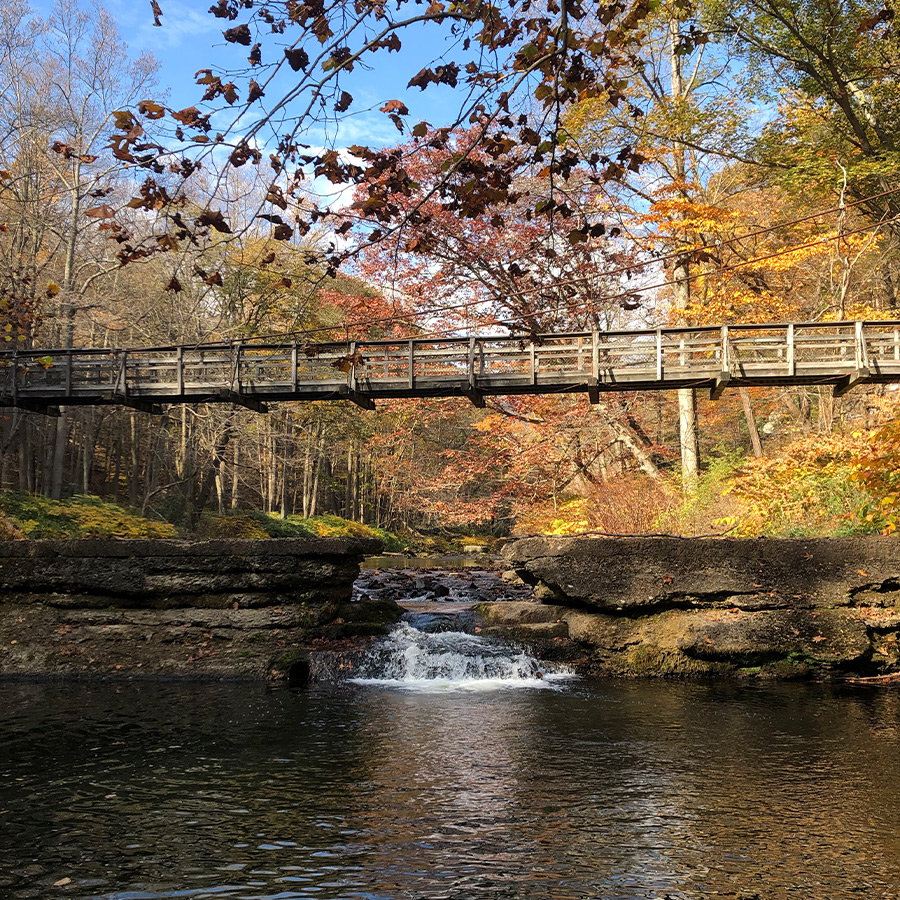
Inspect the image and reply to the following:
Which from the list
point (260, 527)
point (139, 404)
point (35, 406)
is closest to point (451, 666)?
point (139, 404)

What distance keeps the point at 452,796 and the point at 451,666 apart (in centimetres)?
433

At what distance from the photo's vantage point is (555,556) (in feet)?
32.8

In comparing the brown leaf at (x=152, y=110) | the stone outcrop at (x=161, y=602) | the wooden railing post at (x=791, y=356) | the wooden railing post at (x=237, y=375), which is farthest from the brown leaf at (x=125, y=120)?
the wooden railing post at (x=791, y=356)

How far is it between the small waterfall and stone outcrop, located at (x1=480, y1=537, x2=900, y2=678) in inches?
18.0

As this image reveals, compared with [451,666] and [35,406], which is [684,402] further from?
[35,406]

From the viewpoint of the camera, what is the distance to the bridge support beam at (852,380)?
13.1 metres

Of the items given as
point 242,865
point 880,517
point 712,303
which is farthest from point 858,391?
point 242,865

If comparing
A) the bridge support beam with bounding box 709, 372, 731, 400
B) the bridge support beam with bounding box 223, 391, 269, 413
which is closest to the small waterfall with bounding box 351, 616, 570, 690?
the bridge support beam with bounding box 709, 372, 731, 400

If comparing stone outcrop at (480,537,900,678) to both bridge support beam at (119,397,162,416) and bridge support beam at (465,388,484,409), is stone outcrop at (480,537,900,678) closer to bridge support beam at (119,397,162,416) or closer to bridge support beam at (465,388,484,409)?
bridge support beam at (465,388,484,409)

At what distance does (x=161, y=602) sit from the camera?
10031mm

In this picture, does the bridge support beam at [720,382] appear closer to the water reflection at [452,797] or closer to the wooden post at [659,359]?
the wooden post at [659,359]

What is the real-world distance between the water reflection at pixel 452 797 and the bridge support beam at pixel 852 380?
6.54 metres

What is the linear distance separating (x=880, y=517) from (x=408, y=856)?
9.14 metres

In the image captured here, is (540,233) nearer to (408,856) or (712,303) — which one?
(712,303)
